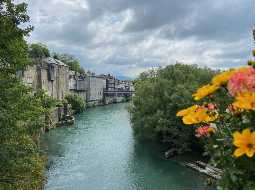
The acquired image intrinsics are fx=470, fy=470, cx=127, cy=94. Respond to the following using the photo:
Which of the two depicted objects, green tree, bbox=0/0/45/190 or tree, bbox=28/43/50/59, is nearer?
green tree, bbox=0/0/45/190

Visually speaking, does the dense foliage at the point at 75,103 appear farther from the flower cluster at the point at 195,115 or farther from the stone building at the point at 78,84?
the flower cluster at the point at 195,115

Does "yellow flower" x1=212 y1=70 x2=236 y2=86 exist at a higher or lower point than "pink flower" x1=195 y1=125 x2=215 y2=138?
higher

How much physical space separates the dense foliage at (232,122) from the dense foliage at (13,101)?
13177 mm

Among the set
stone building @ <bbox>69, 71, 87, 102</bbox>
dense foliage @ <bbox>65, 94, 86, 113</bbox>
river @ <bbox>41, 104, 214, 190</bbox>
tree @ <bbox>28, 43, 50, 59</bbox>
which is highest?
tree @ <bbox>28, 43, 50, 59</bbox>

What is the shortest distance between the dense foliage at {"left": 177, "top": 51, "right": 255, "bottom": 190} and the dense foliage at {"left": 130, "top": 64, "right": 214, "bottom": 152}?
4105 cm

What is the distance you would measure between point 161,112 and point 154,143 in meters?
6.03

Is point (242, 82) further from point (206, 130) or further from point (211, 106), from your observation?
point (206, 130)

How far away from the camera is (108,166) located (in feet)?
133

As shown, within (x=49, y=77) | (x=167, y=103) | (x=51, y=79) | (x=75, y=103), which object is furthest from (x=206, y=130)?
(x=75, y=103)

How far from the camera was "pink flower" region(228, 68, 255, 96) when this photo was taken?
299cm

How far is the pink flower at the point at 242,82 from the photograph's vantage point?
9.80 feet

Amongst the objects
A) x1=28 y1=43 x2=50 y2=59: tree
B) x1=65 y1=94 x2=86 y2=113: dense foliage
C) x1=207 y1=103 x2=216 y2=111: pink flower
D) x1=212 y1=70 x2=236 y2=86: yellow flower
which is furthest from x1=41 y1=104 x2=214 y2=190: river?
x1=28 y1=43 x2=50 y2=59: tree

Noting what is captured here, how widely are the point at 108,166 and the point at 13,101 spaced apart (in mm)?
24257

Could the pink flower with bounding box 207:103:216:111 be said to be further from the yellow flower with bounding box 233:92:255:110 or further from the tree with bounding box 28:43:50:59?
the tree with bounding box 28:43:50:59
